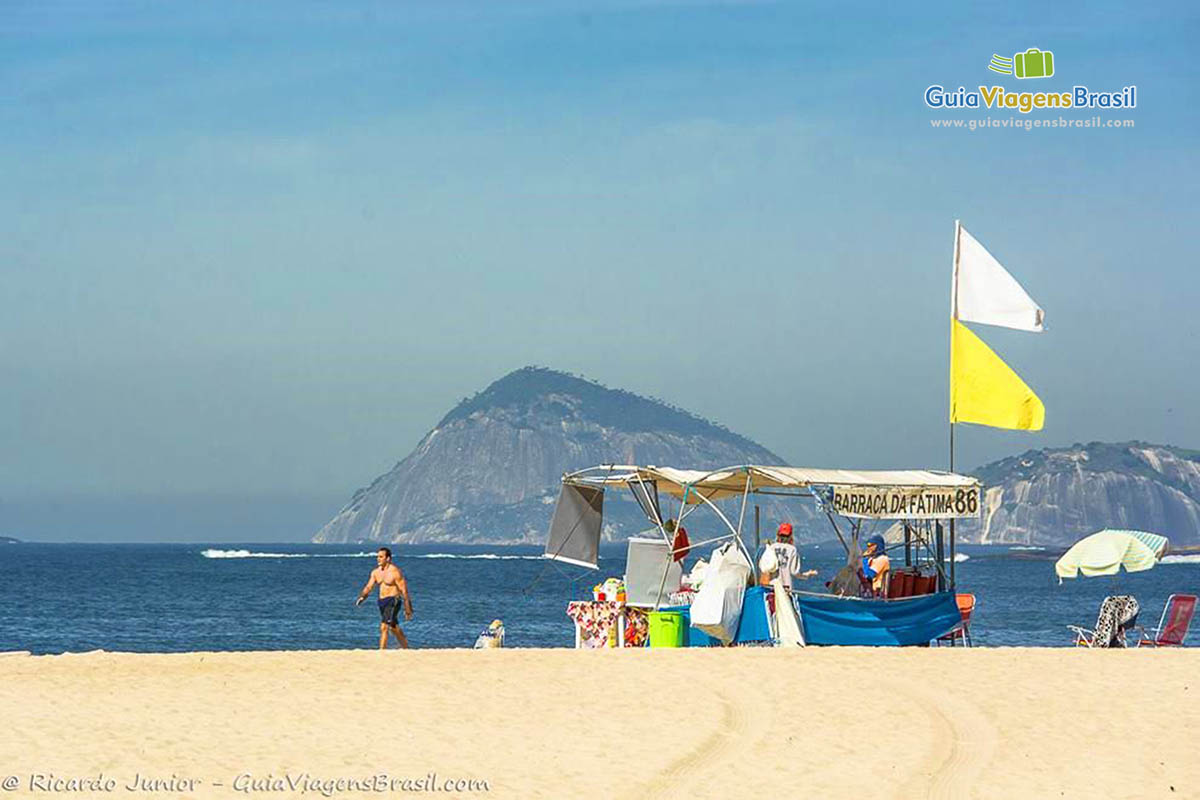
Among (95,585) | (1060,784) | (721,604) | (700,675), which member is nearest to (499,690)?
(700,675)

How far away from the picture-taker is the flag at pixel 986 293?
68.8 feet

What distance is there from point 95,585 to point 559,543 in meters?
58.8

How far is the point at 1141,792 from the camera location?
11.5 m

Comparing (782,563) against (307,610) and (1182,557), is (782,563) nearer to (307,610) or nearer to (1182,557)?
(307,610)

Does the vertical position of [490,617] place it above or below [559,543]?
below

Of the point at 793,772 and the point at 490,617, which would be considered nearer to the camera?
the point at 793,772

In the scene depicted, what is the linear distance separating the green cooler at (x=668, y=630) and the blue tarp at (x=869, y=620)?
141 centimetres

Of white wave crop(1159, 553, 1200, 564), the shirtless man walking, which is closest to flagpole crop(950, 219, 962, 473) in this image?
the shirtless man walking

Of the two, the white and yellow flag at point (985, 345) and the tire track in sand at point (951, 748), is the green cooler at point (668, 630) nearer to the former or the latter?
the tire track in sand at point (951, 748)

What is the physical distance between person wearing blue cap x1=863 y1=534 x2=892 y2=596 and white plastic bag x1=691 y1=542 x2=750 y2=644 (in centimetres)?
198

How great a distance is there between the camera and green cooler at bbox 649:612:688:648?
18.7 meters

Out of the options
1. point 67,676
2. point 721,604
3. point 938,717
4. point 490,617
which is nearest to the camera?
point 938,717

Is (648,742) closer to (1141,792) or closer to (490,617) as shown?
(1141,792)

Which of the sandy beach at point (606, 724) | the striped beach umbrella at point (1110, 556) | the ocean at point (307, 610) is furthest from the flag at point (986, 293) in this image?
the ocean at point (307, 610)
